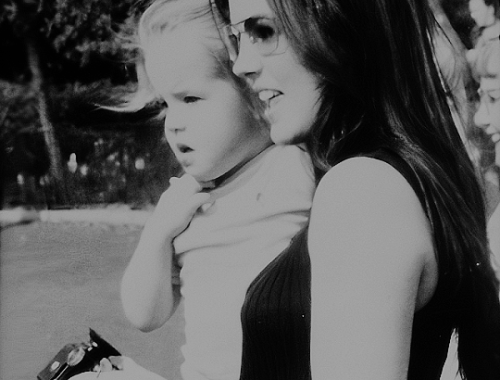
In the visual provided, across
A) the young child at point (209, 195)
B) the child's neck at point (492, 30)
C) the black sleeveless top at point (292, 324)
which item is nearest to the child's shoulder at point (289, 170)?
the young child at point (209, 195)

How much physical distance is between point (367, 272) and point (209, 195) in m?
0.56

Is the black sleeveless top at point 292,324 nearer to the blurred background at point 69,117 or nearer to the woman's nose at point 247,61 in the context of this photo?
the woman's nose at point 247,61

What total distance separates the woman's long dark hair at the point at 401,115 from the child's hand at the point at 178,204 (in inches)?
12.6

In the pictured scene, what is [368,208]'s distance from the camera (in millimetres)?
1058

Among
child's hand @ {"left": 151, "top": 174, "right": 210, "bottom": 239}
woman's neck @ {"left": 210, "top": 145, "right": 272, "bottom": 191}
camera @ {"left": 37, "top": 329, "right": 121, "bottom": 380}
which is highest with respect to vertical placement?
woman's neck @ {"left": 210, "top": 145, "right": 272, "bottom": 191}

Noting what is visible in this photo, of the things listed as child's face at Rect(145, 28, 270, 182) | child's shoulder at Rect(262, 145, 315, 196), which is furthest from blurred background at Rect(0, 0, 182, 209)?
child's shoulder at Rect(262, 145, 315, 196)

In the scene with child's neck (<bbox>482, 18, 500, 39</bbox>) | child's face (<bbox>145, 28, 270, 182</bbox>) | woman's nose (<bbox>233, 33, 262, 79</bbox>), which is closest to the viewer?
woman's nose (<bbox>233, 33, 262, 79</bbox>)

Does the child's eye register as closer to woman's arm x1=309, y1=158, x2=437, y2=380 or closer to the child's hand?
the child's hand

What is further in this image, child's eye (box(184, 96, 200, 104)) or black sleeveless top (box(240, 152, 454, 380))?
child's eye (box(184, 96, 200, 104))

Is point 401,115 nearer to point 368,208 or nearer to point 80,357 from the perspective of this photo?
point 368,208

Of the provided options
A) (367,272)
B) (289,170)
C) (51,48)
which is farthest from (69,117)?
(367,272)

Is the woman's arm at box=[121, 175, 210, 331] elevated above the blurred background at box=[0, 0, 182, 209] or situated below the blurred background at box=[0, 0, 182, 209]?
below

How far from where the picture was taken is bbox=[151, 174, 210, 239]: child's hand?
1.51 metres

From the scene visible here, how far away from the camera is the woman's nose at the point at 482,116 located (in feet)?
5.31
